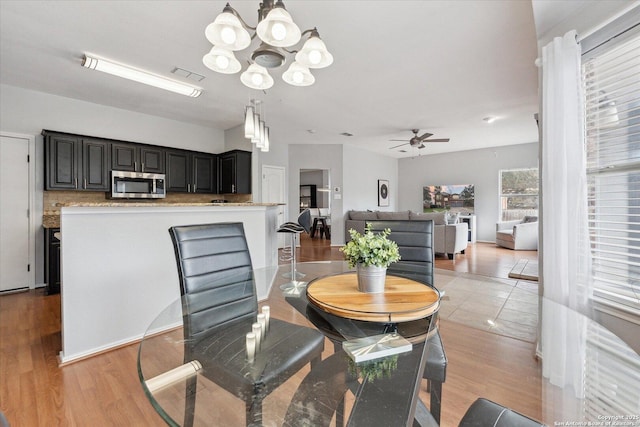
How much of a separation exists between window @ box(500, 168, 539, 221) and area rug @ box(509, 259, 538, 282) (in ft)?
8.78

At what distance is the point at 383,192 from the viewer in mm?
8773

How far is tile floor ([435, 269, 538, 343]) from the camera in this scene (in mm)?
1951

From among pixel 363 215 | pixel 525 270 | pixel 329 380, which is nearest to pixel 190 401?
pixel 329 380

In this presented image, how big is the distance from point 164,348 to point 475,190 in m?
8.70

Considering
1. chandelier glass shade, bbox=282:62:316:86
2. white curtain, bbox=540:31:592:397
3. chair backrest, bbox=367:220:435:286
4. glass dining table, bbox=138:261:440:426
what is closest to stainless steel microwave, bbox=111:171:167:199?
chandelier glass shade, bbox=282:62:316:86

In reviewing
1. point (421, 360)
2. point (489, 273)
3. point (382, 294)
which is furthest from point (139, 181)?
point (489, 273)

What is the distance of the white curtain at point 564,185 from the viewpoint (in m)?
1.64

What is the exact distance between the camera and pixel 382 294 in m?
1.22

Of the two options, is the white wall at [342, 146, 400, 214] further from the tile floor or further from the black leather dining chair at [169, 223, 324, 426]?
the black leather dining chair at [169, 223, 324, 426]

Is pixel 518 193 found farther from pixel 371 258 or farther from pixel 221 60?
pixel 221 60

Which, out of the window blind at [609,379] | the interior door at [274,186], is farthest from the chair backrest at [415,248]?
the interior door at [274,186]

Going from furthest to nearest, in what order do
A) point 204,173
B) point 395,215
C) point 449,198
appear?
point 449,198
point 395,215
point 204,173

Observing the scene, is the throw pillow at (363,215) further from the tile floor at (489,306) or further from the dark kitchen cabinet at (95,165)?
the dark kitchen cabinet at (95,165)

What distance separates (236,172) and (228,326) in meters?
4.11
